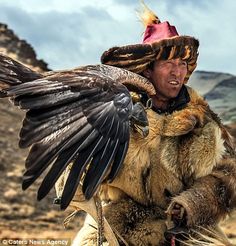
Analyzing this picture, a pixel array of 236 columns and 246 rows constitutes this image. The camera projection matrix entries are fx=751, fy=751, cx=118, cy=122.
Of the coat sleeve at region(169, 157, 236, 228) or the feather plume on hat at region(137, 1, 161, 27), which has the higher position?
the feather plume on hat at region(137, 1, 161, 27)

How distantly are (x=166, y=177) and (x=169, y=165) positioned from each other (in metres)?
0.07

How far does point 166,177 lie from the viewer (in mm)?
4000

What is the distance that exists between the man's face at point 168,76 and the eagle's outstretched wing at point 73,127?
98 cm

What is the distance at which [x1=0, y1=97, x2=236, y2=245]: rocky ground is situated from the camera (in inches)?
501

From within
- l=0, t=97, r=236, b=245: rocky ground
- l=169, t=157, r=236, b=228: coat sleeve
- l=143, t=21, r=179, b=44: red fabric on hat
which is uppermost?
l=143, t=21, r=179, b=44: red fabric on hat

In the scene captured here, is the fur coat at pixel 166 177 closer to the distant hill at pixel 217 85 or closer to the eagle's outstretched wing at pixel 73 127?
the eagle's outstretched wing at pixel 73 127

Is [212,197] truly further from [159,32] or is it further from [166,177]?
[159,32]

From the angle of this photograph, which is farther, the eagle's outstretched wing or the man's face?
the man's face

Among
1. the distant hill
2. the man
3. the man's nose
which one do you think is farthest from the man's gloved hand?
the distant hill

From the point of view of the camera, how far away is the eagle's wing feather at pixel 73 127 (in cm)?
279

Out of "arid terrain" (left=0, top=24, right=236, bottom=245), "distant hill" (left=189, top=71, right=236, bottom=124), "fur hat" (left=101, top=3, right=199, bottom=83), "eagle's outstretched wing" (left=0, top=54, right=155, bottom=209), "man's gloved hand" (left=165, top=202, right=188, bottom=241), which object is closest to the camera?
"eagle's outstretched wing" (left=0, top=54, right=155, bottom=209)

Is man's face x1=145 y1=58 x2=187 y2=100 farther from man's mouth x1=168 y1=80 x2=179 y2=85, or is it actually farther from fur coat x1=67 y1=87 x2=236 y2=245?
fur coat x1=67 y1=87 x2=236 y2=245

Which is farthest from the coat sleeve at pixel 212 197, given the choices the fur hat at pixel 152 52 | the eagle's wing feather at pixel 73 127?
the eagle's wing feather at pixel 73 127

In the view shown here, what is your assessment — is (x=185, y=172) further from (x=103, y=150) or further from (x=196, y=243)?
(x=103, y=150)
